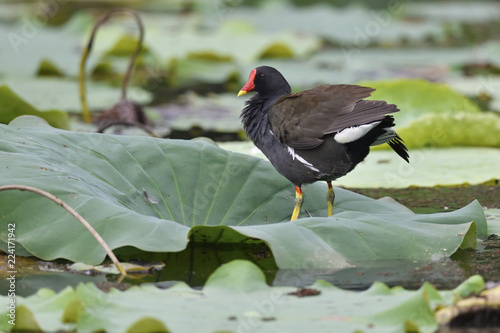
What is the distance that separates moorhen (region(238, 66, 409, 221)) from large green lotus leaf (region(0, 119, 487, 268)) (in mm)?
168

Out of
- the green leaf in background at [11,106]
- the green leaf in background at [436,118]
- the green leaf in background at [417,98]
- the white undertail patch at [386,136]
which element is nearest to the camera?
the white undertail patch at [386,136]

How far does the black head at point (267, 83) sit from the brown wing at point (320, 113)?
0.93ft

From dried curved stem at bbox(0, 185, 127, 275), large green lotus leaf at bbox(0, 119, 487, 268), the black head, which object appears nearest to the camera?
dried curved stem at bbox(0, 185, 127, 275)

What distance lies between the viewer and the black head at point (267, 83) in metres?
3.76

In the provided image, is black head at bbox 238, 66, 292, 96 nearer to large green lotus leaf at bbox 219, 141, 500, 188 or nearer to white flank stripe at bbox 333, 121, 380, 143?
white flank stripe at bbox 333, 121, 380, 143

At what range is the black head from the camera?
376 centimetres

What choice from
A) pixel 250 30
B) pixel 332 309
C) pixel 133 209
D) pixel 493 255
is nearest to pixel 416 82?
pixel 493 255

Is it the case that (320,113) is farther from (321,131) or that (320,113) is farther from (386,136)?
(386,136)

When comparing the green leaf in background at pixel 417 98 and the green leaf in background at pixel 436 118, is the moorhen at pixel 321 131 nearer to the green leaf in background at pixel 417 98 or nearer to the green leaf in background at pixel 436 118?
the green leaf in background at pixel 436 118

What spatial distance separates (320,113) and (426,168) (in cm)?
172

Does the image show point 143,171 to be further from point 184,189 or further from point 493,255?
point 493,255

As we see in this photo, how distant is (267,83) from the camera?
376cm

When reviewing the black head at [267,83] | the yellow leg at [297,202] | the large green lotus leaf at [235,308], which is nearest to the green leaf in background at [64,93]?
the black head at [267,83]

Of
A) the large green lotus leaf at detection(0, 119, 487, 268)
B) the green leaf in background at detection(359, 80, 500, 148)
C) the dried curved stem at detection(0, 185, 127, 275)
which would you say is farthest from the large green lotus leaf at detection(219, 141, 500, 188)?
the dried curved stem at detection(0, 185, 127, 275)
